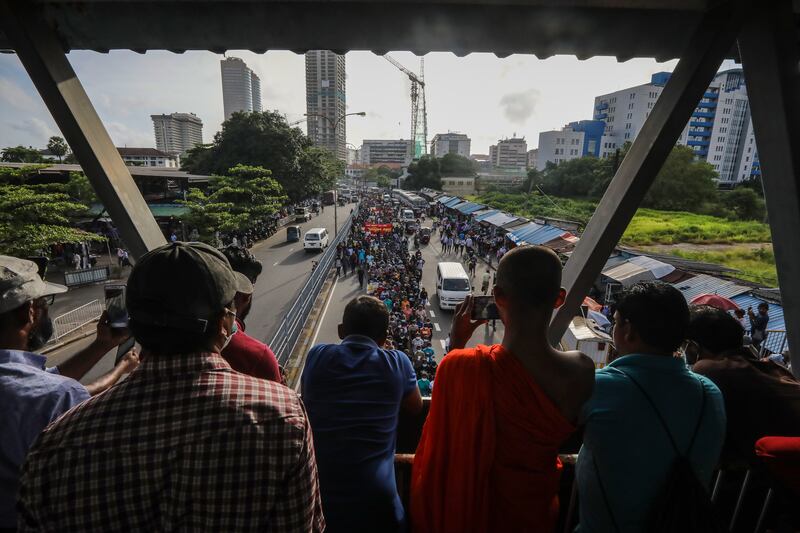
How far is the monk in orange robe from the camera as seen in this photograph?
1481mm

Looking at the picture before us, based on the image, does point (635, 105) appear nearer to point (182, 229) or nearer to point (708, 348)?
point (182, 229)

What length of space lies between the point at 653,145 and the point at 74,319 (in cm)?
1594

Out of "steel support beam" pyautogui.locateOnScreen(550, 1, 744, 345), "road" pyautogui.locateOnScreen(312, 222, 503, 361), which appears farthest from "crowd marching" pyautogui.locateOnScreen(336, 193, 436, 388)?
"steel support beam" pyautogui.locateOnScreen(550, 1, 744, 345)

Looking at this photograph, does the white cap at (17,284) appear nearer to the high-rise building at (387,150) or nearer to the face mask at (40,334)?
the face mask at (40,334)

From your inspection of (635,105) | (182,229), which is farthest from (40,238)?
(635,105)

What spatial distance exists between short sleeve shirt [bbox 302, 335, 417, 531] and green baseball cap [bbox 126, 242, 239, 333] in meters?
0.80

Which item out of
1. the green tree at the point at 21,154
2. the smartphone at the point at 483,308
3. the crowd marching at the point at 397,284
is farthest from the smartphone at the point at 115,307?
the green tree at the point at 21,154

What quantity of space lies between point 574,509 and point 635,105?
9313 cm

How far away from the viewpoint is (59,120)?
2104mm

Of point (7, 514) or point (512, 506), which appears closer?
point (7, 514)

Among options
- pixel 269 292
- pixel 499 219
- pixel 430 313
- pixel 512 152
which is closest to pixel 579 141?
pixel 512 152

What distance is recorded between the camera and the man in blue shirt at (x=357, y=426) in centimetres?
164

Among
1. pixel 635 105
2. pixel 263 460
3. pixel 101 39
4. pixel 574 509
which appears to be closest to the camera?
pixel 263 460

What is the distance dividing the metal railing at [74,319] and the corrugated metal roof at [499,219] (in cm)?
2164
